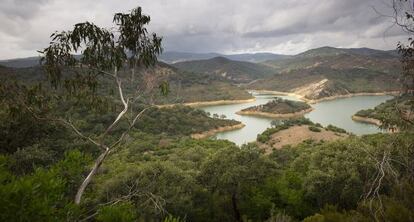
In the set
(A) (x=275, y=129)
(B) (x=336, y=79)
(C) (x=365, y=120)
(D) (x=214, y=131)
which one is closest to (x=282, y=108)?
(C) (x=365, y=120)

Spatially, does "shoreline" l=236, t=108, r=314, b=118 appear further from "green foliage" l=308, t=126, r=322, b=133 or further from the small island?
"green foliage" l=308, t=126, r=322, b=133

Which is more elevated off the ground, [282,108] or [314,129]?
[314,129]

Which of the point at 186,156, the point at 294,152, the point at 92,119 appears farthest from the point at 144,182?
the point at 92,119

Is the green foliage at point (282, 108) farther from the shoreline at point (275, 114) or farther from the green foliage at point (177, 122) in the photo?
the green foliage at point (177, 122)

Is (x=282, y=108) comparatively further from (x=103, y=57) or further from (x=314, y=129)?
(x=103, y=57)

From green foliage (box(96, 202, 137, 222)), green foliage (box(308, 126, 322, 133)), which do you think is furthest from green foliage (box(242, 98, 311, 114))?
green foliage (box(96, 202, 137, 222))

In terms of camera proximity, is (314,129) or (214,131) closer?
(314,129)
